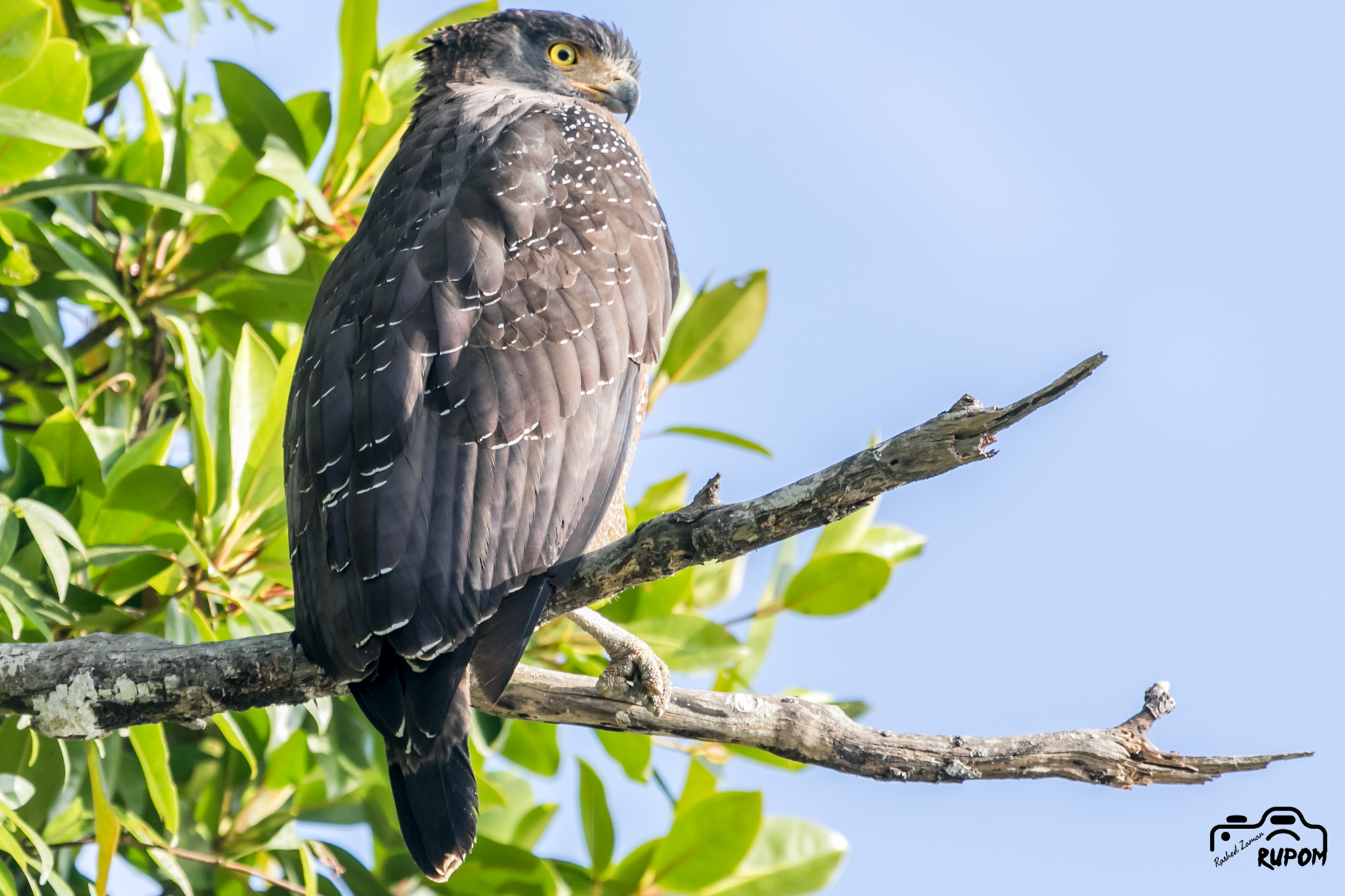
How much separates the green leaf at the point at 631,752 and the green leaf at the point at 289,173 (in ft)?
6.63

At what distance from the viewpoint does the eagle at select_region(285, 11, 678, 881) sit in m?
2.87

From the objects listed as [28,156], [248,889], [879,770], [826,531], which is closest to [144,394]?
[28,156]

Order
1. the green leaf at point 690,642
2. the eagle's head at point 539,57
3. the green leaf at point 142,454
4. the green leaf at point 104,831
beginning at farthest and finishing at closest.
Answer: the eagle's head at point 539,57
the green leaf at point 690,642
the green leaf at point 142,454
the green leaf at point 104,831

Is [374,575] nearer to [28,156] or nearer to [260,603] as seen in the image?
[260,603]

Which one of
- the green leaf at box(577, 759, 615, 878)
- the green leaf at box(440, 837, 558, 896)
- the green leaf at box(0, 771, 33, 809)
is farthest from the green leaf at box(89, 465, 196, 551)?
the green leaf at box(577, 759, 615, 878)

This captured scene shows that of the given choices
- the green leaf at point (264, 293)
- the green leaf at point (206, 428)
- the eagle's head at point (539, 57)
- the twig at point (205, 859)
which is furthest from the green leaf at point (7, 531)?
the eagle's head at point (539, 57)

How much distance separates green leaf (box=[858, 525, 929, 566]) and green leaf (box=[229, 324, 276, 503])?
234 cm

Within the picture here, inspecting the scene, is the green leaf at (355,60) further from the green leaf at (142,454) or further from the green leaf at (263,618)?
the green leaf at (263,618)

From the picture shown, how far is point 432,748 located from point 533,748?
5.71 ft

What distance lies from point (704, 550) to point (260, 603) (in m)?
1.79

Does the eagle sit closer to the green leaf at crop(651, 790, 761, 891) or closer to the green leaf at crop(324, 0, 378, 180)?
the green leaf at crop(324, 0, 378, 180)

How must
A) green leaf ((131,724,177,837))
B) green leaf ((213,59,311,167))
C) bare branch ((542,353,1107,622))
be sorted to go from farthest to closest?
green leaf ((213,59,311,167))
green leaf ((131,724,177,837))
bare branch ((542,353,1107,622))

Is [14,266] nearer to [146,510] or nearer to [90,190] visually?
[90,190]

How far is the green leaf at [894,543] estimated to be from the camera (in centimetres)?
491
